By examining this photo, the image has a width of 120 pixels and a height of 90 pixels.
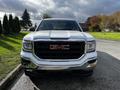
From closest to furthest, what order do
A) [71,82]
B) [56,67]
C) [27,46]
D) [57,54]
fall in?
[56,67] < [57,54] < [27,46] < [71,82]

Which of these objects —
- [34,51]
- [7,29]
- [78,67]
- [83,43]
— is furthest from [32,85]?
[7,29]

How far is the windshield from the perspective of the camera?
340 inches

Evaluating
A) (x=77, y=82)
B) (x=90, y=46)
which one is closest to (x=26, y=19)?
(x=77, y=82)

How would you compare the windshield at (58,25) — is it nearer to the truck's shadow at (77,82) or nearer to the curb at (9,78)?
the curb at (9,78)

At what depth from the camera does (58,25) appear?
8758mm

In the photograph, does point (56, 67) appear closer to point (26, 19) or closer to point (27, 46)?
point (27, 46)

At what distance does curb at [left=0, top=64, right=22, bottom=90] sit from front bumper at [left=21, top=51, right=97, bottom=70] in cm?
68

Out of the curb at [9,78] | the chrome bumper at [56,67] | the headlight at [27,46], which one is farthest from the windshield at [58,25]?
the chrome bumper at [56,67]

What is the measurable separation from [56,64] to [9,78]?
5.12 feet

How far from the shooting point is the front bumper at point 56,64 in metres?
6.21

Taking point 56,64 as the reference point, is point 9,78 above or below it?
below

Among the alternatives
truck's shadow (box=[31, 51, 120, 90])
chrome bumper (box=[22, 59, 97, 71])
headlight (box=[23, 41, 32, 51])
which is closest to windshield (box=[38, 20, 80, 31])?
truck's shadow (box=[31, 51, 120, 90])

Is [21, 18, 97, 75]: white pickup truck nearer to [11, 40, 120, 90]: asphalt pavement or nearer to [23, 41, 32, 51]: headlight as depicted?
[23, 41, 32, 51]: headlight

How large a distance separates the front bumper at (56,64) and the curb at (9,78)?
0.68 m
